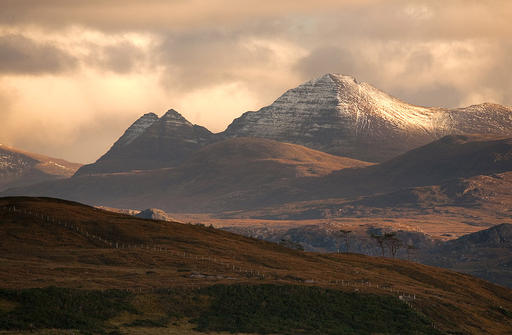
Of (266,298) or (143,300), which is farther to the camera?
(266,298)

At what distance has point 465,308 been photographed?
598 ft

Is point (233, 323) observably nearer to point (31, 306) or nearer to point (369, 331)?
point (369, 331)

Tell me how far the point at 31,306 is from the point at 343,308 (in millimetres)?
58977

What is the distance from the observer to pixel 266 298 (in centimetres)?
15988

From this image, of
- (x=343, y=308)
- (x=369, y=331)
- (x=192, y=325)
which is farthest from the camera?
(x=343, y=308)

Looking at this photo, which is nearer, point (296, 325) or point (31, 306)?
point (31, 306)

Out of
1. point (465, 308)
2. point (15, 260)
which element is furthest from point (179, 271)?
point (465, 308)

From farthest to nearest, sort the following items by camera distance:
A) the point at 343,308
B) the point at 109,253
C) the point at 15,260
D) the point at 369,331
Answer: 1. the point at 109,253
2. the point at 15,260
3. the point at 343,308
4. the point at 369,331

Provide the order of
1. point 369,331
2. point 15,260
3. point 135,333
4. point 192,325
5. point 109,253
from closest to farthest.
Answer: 1. point 135,333
2. point 192,325
3. point 369,331
4. point 15,260
5. point 109,253

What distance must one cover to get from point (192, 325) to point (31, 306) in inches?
1036

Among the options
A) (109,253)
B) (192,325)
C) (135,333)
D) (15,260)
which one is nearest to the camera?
(135,333)

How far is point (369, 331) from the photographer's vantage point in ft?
496

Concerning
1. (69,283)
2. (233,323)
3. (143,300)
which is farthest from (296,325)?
(69,283)

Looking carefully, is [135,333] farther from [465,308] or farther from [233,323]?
[465,308]
